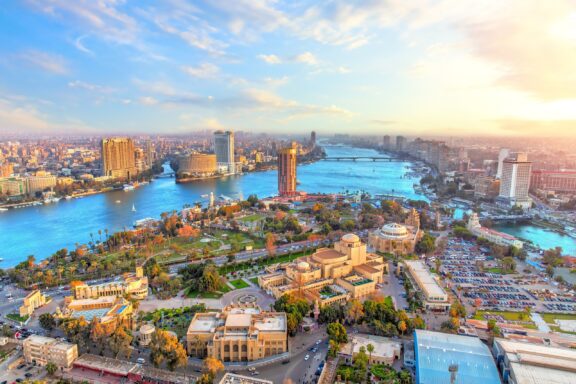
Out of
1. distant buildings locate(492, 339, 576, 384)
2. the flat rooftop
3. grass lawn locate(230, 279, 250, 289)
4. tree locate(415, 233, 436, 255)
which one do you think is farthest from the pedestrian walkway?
grass lawn locate(230, 279, 250, 289)

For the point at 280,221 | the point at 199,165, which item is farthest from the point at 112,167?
the point at 280,221

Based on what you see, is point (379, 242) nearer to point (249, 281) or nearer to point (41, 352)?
point (249, 281)

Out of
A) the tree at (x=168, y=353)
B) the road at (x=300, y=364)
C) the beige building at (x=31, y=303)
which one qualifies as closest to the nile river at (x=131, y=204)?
the beige building at (x=31, y=303)

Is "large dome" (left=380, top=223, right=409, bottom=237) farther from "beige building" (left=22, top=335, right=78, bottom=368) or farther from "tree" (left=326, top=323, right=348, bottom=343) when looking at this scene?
"beige building" (left=22, top=335, right=78, bottom=368)

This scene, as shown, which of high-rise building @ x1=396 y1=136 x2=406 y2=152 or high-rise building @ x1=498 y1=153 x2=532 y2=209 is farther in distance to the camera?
high-rise building @ x1=396 y1=136 x2=406 y2=152

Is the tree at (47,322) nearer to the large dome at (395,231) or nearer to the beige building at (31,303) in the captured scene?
the beige building at (31,303)
